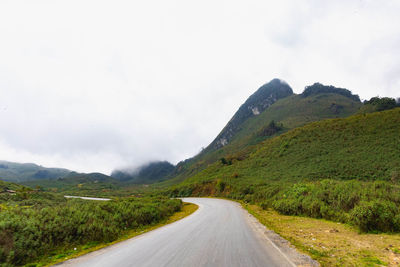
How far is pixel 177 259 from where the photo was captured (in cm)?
530

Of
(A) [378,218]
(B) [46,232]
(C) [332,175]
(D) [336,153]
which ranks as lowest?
(B) [46,232]

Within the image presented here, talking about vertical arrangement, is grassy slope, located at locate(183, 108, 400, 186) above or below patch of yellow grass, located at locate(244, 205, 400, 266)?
above

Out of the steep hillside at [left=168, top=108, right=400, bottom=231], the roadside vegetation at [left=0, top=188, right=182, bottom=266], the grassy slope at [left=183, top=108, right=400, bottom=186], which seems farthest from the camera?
the grassy slope at [left=183, top=108, right=400, bottom=186]

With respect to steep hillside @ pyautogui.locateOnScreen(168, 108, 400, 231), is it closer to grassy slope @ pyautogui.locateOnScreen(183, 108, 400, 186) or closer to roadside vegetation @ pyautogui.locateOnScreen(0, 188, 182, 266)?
grassy slope @ pyautogui.locateOnScreen(183, 108, 400, 186)

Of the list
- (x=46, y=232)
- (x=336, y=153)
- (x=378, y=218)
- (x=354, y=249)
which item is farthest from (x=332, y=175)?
(x=46, y=232)

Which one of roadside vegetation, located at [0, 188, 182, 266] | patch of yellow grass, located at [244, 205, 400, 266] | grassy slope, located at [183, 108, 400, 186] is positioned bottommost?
roadside vegetation, located at [0, 188, 182, 266]

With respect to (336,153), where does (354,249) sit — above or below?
below

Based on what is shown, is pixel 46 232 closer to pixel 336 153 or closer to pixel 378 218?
pixel 378 218

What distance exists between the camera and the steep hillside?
1067 centimetres

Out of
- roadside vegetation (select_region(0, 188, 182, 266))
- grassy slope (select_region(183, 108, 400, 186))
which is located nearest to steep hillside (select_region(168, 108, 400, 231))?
grassy slope (select_region(183, 108, 400, 186))

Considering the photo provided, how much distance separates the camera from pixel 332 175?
35656mm

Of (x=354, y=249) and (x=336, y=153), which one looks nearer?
(x=354, y=249)

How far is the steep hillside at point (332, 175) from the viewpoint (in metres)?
10.7

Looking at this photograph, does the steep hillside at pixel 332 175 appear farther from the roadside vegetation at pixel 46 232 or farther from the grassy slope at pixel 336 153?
the roadside vegetation at pixel 46 232
